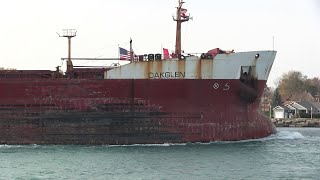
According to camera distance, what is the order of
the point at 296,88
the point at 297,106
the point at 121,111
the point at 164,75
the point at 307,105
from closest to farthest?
the point at 121,111, the point at 164,75, the point at 307,105, the point at 297,106, the point at 296,88

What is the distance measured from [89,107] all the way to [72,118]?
3.05 feet

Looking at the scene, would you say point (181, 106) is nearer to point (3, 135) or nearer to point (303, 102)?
point (3, 135)

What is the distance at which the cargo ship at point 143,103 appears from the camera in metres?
24.7

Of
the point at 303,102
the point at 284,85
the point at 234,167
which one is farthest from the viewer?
the point at 284,85

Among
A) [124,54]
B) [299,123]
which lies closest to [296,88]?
[299,123]

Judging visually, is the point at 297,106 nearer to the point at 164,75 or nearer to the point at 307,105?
the point at 307,105

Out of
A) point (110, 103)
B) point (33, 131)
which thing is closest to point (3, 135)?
point (33, 131)

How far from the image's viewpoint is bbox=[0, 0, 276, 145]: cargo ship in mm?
24719

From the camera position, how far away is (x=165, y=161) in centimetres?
1992

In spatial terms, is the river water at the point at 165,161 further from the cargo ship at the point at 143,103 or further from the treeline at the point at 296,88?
the treeline at the point at 296,88

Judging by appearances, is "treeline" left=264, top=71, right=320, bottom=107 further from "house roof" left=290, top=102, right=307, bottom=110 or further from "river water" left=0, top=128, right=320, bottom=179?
"river water" left=0, top=128, right=320, bottom=179

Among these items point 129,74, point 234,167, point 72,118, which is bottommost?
point 234,167

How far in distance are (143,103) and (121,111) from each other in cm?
107

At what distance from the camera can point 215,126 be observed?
25.0m
